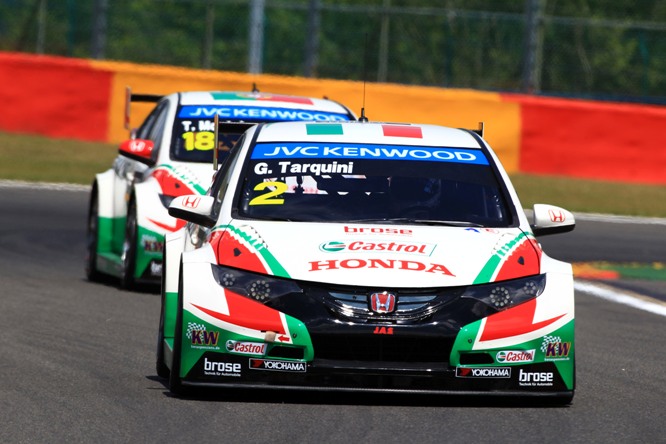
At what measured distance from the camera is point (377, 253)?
789cm

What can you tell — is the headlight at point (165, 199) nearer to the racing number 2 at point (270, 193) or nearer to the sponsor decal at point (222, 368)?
the racing number 2 at point (270, 193)

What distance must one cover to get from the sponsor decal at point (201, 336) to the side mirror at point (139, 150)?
16.7 feet

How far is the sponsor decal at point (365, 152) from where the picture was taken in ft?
29.7

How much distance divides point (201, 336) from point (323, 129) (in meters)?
2.07

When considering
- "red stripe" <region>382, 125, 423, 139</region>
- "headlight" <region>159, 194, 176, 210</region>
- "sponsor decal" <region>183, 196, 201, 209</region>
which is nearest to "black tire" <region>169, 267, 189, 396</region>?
"sponsor decal" <region>183, 196, 201, 209</region>

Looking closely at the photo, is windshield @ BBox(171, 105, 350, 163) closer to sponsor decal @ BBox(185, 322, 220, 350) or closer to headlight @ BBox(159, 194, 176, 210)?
headlight @ BBox(159, 194, 176, 210)

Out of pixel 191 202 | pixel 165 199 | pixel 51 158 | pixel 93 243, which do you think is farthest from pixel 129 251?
pixel 51 158

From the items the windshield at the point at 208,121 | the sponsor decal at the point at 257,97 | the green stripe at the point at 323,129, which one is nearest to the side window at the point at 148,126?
the sponsor decal at the point at 257,97

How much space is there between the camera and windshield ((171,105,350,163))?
42.6 feet

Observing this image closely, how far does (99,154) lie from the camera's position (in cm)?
2322

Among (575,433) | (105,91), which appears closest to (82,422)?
(575,433)

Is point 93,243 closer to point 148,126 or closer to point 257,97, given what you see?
point 148,126

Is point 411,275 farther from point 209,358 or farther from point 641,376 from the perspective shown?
point 641,376

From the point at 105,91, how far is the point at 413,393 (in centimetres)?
1590
